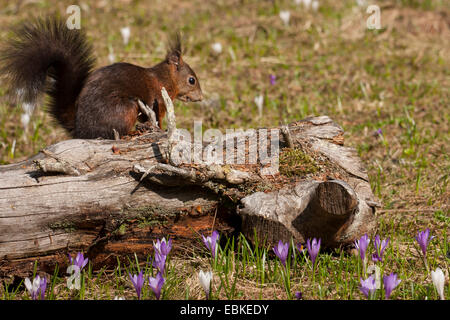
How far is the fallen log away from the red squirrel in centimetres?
72

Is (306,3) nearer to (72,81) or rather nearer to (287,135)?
(72,81)

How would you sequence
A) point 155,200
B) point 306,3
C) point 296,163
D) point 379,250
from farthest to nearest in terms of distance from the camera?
point 306,3 → point 296,163 → point 155,200 → point 379,250

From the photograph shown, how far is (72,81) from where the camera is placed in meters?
4.07

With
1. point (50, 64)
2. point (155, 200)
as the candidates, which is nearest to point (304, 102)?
point (50, 64)

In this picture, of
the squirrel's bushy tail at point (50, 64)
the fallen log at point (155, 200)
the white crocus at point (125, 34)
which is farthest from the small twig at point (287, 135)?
the white crocus at point (125, 34)

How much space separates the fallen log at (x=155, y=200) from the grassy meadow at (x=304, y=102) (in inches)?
5.3

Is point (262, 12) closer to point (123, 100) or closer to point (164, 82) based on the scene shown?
point (164, 82)

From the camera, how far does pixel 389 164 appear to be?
467 cm

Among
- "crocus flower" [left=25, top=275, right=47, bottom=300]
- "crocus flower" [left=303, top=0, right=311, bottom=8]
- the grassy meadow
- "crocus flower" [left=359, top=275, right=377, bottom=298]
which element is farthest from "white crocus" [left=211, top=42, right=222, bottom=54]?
"crocus flower" [left=359, top=275, right=377, bottom=298]

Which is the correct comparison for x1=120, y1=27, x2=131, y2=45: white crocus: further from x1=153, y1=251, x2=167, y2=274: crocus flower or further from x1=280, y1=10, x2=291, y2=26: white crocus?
x1=153, y1=251, x2=167, y2=274: crocus flower

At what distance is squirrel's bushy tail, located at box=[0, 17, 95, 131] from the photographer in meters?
3.72

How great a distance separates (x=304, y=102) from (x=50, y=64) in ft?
8.93

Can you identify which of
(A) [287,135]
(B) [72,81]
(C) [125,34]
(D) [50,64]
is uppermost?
(C) [125,34]
